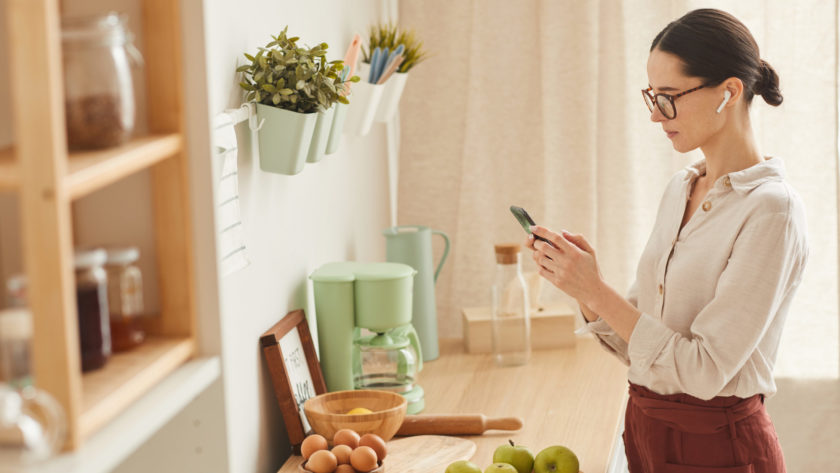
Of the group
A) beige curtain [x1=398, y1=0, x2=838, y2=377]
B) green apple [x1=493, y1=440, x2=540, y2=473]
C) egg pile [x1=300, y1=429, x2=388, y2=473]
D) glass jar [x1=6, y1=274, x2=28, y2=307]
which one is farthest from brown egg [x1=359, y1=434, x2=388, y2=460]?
beige curtain [x1=398, y1=0, x2=838, y2=377]

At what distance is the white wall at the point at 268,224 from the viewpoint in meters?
1.59

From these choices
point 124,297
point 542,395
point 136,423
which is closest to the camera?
point 136,423

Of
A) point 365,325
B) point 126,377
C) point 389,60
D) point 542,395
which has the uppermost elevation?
point 389,60

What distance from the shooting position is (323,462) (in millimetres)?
1562

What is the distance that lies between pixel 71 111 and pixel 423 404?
4.52 feet

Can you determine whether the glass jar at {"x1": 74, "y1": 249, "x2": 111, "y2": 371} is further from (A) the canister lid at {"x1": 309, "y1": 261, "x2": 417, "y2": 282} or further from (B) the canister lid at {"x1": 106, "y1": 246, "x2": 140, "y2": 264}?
(A) the canister lid at {"x1": 309, "y1": 261, "x2": 417, "y2": 282}

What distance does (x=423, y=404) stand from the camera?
2.10 meters

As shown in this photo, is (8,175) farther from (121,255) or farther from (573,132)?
(573,132)

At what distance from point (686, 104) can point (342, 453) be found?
84 cm

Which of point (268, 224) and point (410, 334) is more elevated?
point (268, 224)

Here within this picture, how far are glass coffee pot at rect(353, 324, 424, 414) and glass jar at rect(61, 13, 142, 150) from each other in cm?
116

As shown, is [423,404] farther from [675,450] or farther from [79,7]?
[79,7]

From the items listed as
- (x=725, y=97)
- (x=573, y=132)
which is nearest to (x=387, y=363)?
(x=725, y=97)

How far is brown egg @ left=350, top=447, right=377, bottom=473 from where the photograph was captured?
1.57m
